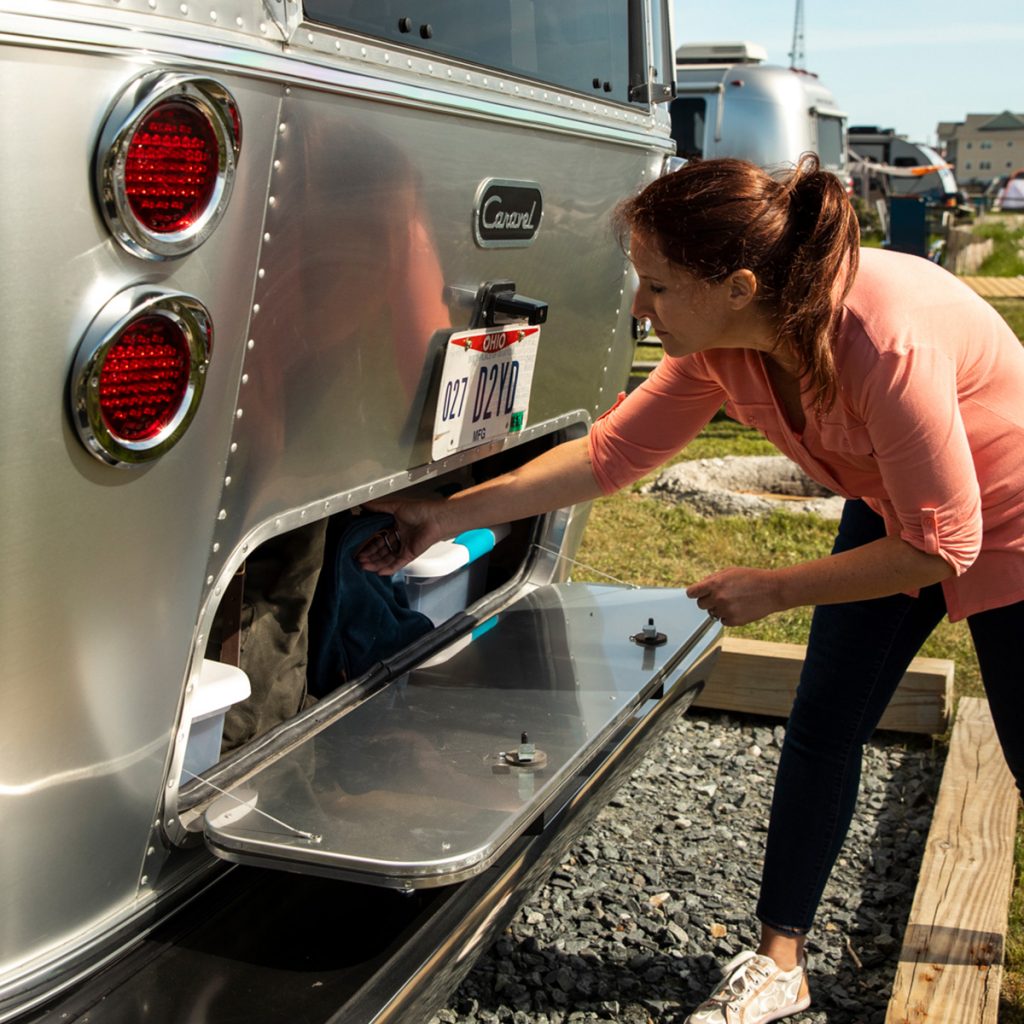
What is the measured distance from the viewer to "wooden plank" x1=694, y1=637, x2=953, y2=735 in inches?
145

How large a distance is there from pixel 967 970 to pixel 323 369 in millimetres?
1609

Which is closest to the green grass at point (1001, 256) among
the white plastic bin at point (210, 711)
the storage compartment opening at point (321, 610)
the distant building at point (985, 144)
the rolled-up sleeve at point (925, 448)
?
the storage compartment opening at point (321, 610)

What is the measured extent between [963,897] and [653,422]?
1177 mm

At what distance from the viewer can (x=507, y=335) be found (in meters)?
2.39

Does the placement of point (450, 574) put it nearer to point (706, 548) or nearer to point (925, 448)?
point (925, 448)

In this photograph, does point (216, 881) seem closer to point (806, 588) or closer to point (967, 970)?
point (806, 588)

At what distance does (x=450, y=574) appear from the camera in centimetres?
288

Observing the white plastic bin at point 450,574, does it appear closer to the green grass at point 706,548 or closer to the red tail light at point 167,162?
the red tail light at point 167,162

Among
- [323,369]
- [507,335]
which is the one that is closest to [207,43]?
[323,369]

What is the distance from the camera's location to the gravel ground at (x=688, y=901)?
256 centimetres

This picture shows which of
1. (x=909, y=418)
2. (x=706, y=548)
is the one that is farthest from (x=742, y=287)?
A: (x=706, y=548)

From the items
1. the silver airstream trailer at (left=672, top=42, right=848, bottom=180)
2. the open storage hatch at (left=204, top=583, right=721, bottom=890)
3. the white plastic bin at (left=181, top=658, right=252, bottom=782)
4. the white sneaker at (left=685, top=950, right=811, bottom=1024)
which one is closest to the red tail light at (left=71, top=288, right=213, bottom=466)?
the white plastic bin at (left=181, top=658, right=252, bottom=782)

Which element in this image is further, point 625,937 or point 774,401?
point 625,937

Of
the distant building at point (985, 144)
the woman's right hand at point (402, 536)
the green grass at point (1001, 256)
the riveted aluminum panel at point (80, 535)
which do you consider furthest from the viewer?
the distant building at point (985, 144)
